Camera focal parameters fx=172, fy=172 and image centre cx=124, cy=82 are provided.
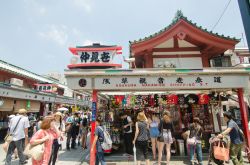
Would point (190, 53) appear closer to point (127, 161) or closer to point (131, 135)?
point (131, 135)

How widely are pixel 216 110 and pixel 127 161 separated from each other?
588 centimetres

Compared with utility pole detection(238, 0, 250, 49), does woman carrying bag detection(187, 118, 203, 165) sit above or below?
below

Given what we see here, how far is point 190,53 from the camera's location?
1008 centimetres

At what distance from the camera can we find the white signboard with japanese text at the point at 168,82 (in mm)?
7977

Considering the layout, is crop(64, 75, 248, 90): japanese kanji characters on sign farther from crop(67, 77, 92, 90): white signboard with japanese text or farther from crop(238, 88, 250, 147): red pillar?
crop(238, 88, 250, 147): red pillar

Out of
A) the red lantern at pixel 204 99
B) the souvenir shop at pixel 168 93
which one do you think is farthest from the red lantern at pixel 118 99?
the red lantern at pixel 204 99

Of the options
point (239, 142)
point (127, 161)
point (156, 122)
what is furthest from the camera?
point (127, 161)

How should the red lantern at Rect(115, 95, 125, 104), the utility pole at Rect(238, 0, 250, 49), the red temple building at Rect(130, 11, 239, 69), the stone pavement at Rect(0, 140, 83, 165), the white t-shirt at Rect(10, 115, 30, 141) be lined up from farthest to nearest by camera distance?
1. the red lantern at Rect(115, 95, 125, 104)
2. the red temple building at Rect(130, 11, 239, 69)
3. the stone pavement at Rect(0, 140, 83, 165)
4. the white t-shirt at Rect(10, 115, 30, 141)
5. the utility pole at Rect(238, 0, 250, 49)

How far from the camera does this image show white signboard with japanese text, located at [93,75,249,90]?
314 inches

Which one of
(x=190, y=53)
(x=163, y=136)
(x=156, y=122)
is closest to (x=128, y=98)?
(x=156, y=122)

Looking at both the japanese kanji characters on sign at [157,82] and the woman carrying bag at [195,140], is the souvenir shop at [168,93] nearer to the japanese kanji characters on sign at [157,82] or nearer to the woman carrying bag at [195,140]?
the japanese kanji characters on sign at [157,82]

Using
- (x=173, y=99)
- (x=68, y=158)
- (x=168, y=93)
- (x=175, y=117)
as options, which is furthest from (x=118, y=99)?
(x=68, y=158)

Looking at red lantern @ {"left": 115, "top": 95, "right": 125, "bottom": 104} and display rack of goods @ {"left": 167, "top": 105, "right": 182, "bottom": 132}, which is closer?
display rack of goods @ {"left": 167, "top": 105, "right": 182, "bottom": 132}

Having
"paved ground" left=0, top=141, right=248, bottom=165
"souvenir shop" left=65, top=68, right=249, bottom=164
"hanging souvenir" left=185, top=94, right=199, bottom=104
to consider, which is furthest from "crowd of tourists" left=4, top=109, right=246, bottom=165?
"hanging souvenir" left=185, top=94, right=199, bottom=104
